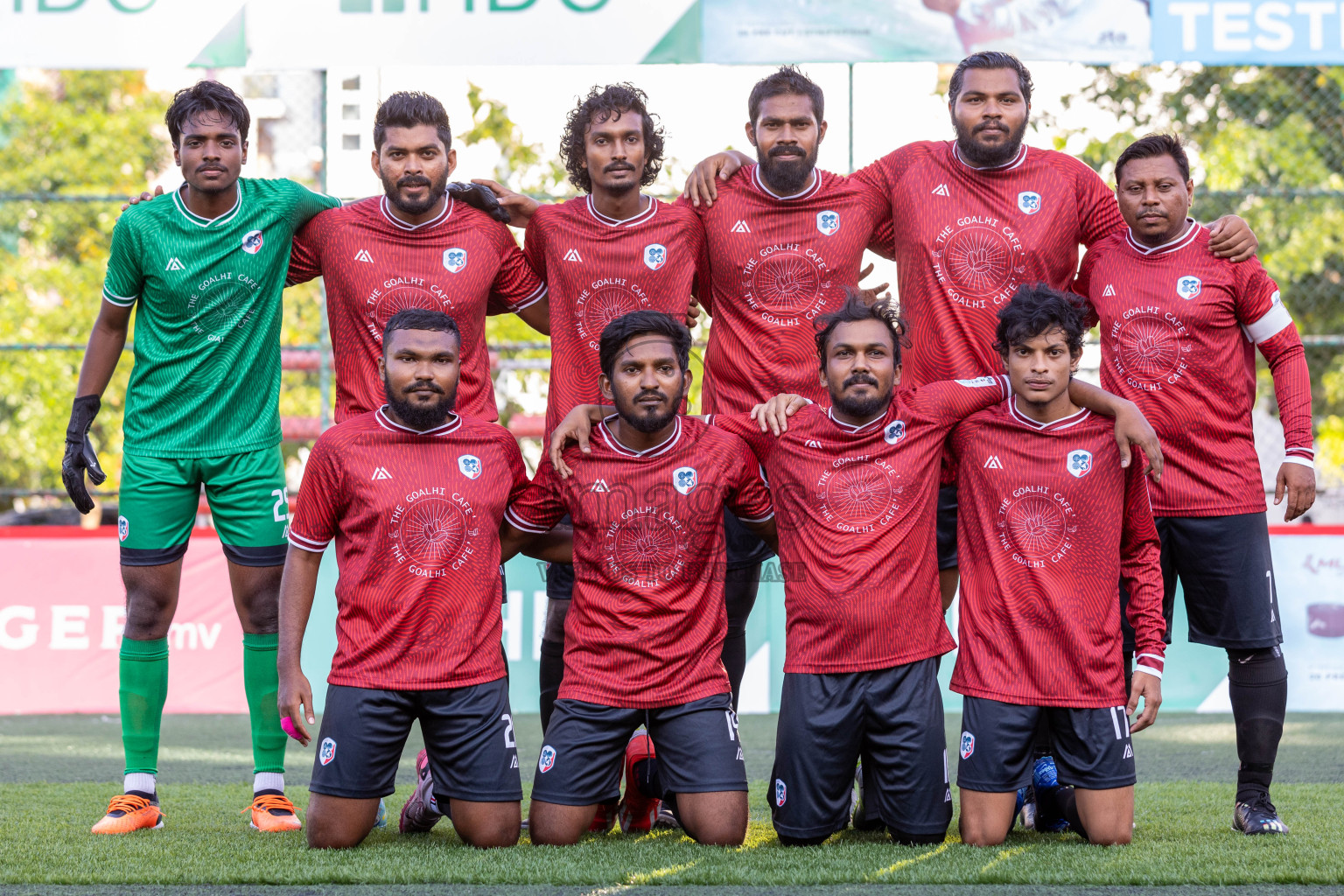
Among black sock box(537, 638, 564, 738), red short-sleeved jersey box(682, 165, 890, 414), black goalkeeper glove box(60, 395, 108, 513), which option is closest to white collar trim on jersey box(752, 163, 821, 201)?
red short-sleeved jersey box(682, 165, 890, 414)

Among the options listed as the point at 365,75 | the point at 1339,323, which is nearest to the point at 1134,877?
the point at 365,75

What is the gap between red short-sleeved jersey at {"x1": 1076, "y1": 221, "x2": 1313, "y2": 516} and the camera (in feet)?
13.2

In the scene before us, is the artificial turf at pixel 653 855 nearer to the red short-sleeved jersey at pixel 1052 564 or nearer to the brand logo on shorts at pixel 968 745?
the brand logo on shorts at pixel 968 745

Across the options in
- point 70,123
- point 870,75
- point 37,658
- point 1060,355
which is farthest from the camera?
point 70,123

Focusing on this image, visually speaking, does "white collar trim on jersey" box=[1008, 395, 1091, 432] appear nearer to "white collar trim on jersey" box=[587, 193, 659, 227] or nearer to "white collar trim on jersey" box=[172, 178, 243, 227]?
"white collar trim on jersey" box=[587, 193, 659, 227]

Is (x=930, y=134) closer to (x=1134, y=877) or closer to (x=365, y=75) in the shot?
(x=365, y=75)

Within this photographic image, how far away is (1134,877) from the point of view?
10.8 ft

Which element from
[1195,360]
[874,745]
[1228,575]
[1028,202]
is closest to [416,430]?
[874,745]

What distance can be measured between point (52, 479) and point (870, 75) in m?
8.63

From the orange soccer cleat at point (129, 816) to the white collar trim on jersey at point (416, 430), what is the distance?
4.76ft

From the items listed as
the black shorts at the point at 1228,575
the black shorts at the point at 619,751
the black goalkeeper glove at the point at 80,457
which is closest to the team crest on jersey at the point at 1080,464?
the black shorts at the point at 1228,575

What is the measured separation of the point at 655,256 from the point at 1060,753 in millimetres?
1908

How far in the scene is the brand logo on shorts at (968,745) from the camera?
377cm

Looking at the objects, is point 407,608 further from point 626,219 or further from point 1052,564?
point 1052,564
